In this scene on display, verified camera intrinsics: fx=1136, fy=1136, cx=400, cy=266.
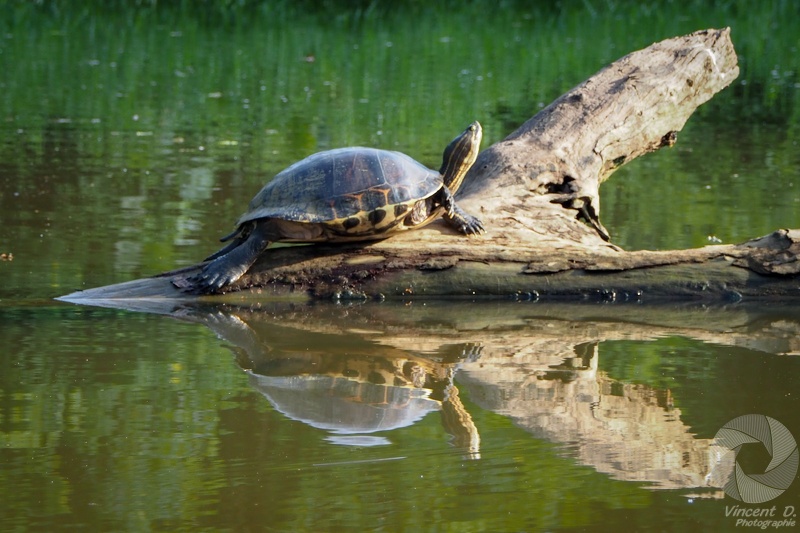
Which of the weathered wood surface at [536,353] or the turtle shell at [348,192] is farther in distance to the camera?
the turtle shell at [348,192]

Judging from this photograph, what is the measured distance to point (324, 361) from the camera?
14.7 ft

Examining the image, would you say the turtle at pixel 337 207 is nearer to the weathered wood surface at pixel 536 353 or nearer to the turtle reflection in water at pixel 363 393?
the weathered wood surface at pixel 536 353

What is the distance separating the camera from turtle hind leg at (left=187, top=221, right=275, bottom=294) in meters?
5.39

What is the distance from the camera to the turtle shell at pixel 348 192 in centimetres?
537

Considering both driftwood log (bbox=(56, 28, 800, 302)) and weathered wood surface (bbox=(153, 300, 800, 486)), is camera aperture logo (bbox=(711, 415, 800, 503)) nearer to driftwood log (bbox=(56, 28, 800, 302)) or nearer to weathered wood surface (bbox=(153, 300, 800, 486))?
weathered wood surface (bbox=(153, 300, 800, 486))

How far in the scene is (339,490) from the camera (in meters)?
3.06

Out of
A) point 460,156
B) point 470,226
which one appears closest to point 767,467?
point 470,226

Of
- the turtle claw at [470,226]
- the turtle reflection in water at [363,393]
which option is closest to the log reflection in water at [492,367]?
the turtle reflection in water at [363,393]

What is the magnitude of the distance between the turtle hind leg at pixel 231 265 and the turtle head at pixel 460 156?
1.10m

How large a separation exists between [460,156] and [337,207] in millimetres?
925

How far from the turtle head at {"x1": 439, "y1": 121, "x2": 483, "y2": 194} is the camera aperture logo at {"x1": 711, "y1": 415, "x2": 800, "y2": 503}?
2.63 metres

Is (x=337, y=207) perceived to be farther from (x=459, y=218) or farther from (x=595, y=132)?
(x=595, y=132)

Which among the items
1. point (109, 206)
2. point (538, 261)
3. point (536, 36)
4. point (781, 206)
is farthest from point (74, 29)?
point (538, 261)

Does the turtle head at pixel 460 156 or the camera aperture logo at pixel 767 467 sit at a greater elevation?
the turtle head at pixel 460 156
